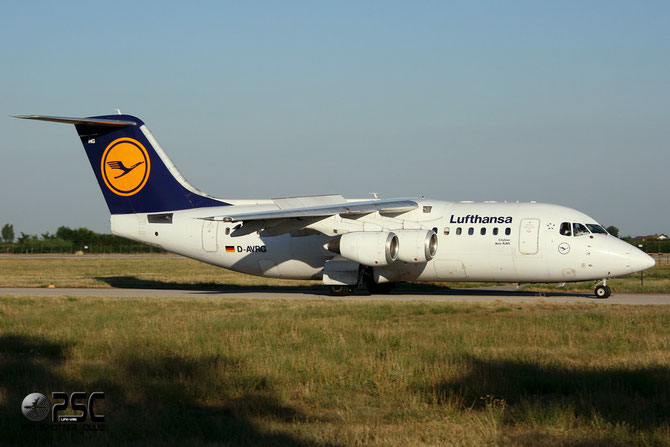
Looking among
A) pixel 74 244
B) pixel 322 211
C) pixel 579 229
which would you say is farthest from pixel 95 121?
pixel 74 244

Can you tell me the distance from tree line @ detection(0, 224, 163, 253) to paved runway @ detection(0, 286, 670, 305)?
55.4 metres

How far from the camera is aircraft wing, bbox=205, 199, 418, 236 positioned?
23.2m

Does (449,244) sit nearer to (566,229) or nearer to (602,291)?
(566,229)

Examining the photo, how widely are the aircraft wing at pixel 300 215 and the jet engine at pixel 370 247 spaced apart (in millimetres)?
791

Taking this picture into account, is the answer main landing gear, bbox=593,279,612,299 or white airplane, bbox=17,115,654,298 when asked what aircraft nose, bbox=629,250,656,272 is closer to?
white airplane, bbox=17,115,654,298

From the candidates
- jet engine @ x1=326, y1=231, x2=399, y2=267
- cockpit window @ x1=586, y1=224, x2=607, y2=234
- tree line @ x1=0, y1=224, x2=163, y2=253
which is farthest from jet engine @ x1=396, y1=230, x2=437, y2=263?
tree line @ x1=0, y1=224, x2=163, y2=253

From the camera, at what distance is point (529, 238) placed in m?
23.5

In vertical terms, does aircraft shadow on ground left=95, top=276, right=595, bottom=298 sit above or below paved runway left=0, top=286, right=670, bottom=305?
below

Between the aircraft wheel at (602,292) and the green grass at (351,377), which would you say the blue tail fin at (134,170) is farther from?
the aircraft wheel at (602,292)

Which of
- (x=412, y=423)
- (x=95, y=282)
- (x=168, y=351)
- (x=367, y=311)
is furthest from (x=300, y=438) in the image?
(x=95, y=282)

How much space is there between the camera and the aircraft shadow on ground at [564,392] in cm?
812

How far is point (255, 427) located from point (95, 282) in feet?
88.5

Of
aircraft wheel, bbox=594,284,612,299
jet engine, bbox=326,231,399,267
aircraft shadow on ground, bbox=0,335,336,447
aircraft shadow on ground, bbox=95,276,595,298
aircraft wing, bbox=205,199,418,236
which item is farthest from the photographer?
aircraft shadow on ground, bbox=95,276,595,298

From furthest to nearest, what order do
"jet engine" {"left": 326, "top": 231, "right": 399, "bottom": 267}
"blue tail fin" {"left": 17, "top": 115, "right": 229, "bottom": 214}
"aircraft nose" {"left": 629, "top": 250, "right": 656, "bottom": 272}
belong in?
"blue tail fin" {"left": 17, "top": 115, "right": 229, "bottom": 214} < "jet engine" {"left": 326, "top": 231, "right": 399, "bottom": 267} < "aircraft nose" {"left": 629, "top": 250, "right": 656, "bottom": 272}
